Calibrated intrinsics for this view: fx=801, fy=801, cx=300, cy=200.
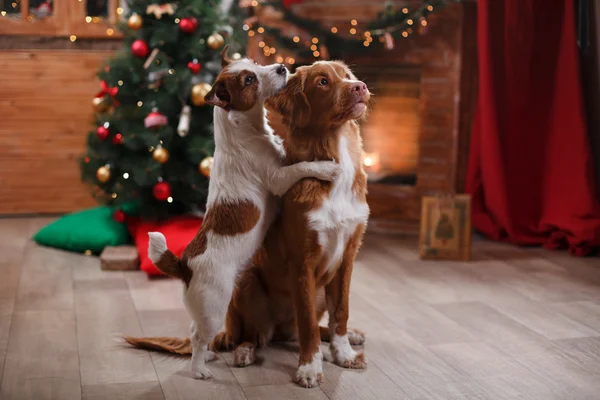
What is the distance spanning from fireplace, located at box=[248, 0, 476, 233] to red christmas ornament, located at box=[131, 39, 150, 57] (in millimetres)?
698

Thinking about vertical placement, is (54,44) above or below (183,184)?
above

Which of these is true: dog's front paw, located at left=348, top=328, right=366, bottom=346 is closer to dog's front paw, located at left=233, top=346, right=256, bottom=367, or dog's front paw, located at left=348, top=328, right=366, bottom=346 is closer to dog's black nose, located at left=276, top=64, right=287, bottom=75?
dog's front paw, located at left=233, top=346, right=256, bottom=367

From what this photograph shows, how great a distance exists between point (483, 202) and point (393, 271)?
104 cm

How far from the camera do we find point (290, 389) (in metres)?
2.33

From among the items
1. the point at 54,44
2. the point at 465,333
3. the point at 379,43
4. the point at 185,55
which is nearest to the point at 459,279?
the point at 465,333

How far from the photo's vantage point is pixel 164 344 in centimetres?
262

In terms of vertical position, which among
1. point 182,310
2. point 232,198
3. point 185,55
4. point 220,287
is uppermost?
point 185,55

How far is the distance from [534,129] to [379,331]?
1824mm

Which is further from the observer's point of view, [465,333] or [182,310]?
[182,310]

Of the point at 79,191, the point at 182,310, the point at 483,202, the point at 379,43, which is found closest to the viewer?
the point at 182,310

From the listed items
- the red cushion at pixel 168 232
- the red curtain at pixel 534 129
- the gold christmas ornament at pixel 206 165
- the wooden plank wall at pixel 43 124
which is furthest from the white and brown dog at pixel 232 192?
the wooden plank wall at pixel 43 124

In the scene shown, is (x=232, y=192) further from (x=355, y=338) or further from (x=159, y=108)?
(x=159, y=108)

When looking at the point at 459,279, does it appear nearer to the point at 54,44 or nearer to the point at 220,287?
the point at 220,287

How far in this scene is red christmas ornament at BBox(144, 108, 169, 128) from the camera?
148 inches
